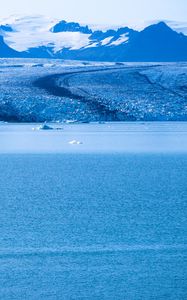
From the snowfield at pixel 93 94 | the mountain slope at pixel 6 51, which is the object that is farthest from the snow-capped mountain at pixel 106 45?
the snowfield at pixel 93 94

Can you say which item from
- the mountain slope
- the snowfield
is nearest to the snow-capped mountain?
the mountain slope

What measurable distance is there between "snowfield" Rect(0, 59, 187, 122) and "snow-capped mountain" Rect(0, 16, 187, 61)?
3336 cm

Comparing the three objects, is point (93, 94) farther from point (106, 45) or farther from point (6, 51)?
point (106, 45)

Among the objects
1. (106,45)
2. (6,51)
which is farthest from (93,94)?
(106,45)

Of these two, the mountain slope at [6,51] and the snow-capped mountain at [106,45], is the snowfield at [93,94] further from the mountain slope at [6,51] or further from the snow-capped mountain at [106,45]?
the snow-capped mountain at [106,45]

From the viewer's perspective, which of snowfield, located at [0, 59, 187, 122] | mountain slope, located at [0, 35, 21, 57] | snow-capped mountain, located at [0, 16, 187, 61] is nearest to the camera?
snowfield, located at [0, 59, 187, 122]

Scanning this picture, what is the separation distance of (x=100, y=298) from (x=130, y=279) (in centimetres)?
68

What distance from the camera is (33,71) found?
181ft

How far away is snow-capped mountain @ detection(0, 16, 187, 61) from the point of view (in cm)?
8988

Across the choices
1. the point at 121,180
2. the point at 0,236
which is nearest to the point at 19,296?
the point at 0,236

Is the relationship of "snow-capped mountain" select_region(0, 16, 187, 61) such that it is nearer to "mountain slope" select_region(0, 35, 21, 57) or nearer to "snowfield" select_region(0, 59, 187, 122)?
"mountain slope" select_region(0, 35, 21, 57)

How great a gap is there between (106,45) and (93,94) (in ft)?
165

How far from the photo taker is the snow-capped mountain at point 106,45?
3538 inches

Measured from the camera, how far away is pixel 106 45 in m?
93.2
